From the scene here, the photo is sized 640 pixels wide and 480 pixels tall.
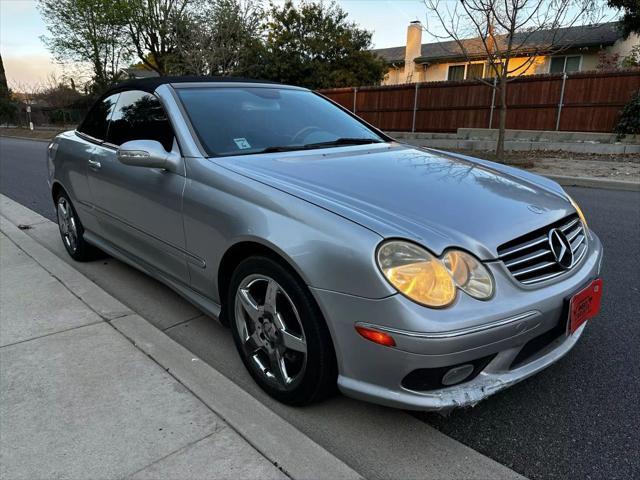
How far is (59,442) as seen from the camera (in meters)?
2.06

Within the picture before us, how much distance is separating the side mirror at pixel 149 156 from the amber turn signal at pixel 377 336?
1.51m

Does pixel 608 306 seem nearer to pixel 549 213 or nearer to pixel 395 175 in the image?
pixel 549 213

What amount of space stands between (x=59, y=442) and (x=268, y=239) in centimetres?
121

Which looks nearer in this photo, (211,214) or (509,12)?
(211,214)

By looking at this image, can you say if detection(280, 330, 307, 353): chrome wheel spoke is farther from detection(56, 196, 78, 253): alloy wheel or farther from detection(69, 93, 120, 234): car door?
detection(56, 196, 78, 253): alloy wheel

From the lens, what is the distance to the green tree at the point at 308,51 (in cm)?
2520

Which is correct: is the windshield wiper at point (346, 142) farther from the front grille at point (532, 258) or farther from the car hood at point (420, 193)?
the front grille at point (532, 258)

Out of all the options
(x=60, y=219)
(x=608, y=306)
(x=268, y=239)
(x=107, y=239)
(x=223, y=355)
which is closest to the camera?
(x=268, y=239)

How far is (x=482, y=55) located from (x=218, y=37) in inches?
472

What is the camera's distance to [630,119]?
12.9 m

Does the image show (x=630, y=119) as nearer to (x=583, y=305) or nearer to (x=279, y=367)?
(x=583, y=305)

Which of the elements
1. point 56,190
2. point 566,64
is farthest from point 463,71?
point 56,190

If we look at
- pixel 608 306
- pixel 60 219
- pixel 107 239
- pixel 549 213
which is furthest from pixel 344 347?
pixel 60 219

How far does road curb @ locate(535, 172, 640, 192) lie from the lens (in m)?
8.60
